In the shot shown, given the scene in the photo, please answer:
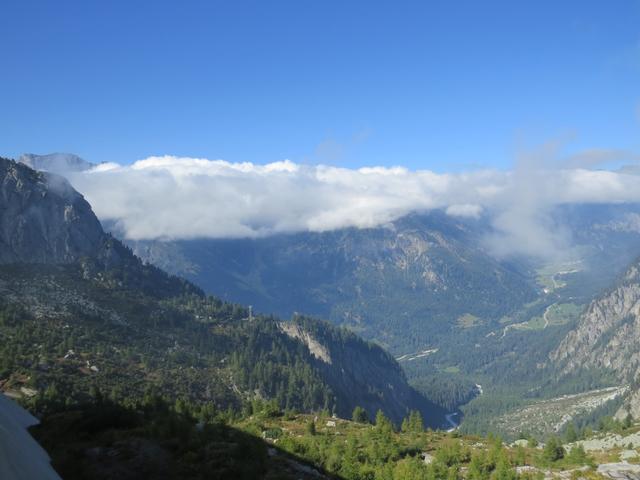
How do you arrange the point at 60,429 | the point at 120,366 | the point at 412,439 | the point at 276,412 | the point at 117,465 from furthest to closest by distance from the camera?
1. the point at 120,366
2. the point at 276,412
3. the point at 412,439
4. the point at 60,429
5. the point at 117,465

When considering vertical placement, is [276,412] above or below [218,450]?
below

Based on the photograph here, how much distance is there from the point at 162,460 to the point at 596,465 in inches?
2810

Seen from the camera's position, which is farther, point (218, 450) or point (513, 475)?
point (513, 475)

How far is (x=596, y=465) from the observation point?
259 feet

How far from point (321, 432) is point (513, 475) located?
3982 cm

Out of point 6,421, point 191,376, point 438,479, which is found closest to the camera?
point 6,421

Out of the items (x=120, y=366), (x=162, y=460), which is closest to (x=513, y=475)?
(x=162, y=460)

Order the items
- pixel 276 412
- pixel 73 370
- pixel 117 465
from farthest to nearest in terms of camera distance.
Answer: pixel 73 370, pixel 276 412, pixel 117 465

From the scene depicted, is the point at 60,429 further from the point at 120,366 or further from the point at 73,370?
the point at 120,366

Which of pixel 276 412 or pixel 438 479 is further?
pixel 276 412

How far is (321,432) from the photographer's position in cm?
9625

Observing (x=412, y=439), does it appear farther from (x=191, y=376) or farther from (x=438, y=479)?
(x=191, y=376)

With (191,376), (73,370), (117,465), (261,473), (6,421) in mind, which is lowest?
(191,376)

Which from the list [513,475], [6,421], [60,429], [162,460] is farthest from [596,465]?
[6,421]
